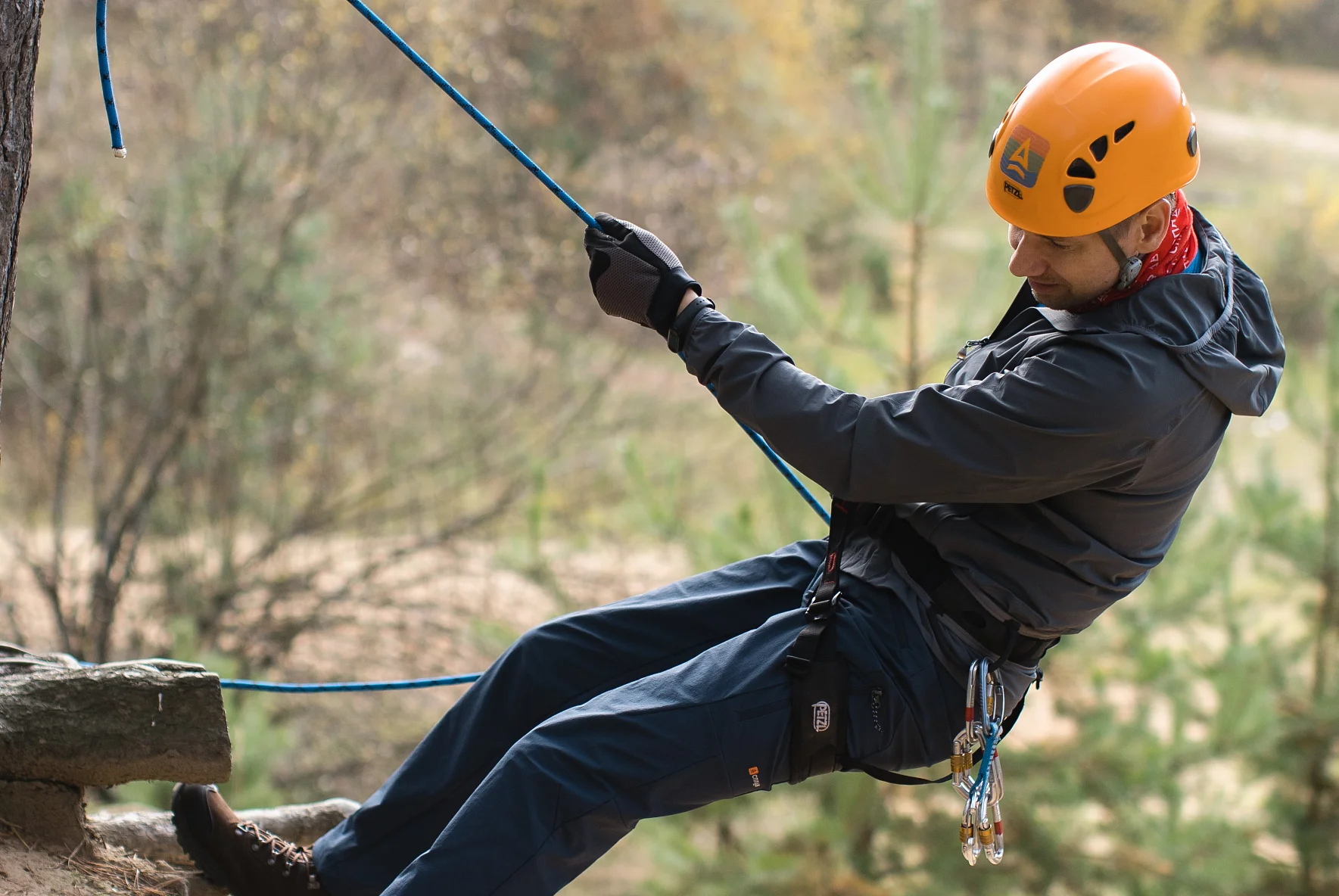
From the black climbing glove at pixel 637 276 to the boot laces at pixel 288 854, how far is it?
3.52ft

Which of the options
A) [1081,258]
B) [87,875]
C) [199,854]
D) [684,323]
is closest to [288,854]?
[199,854]

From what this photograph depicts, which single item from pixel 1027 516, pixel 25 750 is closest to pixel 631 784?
pixel 1027 516

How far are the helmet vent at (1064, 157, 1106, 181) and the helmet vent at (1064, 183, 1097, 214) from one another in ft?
0.04

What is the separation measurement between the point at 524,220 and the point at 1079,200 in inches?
286

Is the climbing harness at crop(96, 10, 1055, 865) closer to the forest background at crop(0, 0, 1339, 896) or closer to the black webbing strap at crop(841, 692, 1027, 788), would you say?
the black webbing strap at crop(841, 692, 1027, 788)

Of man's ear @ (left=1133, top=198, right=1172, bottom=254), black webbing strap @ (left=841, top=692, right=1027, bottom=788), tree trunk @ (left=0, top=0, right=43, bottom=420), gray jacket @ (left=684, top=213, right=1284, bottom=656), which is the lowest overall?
black webbing strap @ (left=841, top=692, right=1027, bottom=788)

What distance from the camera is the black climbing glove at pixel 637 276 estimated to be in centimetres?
197

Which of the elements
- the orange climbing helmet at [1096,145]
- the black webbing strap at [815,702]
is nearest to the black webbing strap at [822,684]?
the black webbing strap at [815,702]

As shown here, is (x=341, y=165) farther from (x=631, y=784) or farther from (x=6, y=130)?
(x=631, y=784)

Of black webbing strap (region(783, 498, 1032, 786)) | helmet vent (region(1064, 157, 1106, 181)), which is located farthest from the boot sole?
helmet vent (region(1064, 157, 1106, 181))

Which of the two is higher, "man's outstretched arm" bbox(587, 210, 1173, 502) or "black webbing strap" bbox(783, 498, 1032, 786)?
"man's outstretched arm" bbox(587, 210, 1173, 502)

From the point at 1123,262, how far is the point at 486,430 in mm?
6894

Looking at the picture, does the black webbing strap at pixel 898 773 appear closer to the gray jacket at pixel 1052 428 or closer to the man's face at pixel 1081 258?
the gray jacket at pixel 1052 428

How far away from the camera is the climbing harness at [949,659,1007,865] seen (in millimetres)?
1852
